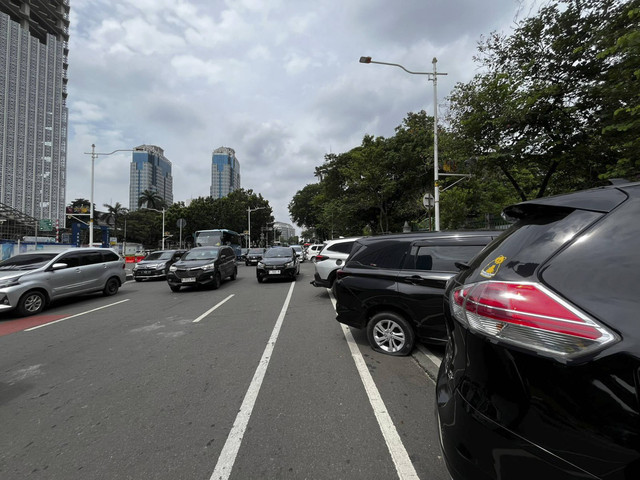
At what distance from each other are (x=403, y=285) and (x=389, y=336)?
783 millimetres

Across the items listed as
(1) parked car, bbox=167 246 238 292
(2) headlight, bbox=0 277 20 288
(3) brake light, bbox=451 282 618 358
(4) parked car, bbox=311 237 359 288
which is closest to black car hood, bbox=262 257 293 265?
(1) parked car, bbox=167 246 238 292

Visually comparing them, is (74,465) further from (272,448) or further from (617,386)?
(617,386)

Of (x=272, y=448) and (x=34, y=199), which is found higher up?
(x=34, y=199)

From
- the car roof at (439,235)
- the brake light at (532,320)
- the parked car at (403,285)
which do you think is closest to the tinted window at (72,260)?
the parked car at (403,285)

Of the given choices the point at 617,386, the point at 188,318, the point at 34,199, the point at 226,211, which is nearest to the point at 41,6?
the point at 34,199

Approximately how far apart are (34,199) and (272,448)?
93039 mm

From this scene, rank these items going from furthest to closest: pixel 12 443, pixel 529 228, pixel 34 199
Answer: pixel 34 199
pixel 12 443
pixel 529 228

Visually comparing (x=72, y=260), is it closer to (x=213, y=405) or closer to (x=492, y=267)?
(x=213, y=405)

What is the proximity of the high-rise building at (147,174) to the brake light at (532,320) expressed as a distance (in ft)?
308

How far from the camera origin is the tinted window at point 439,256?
159 inches

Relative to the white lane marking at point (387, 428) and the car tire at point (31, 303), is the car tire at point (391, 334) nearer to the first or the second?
the white lane marking at point (387, 428)

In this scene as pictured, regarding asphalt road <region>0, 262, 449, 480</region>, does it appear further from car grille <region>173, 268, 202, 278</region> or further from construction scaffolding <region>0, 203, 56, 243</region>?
construction scaffolding <region>0, 203, 56, 243</region>

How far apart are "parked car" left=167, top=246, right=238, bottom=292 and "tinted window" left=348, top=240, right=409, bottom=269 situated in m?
7.49

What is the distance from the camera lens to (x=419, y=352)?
14.2 ft
